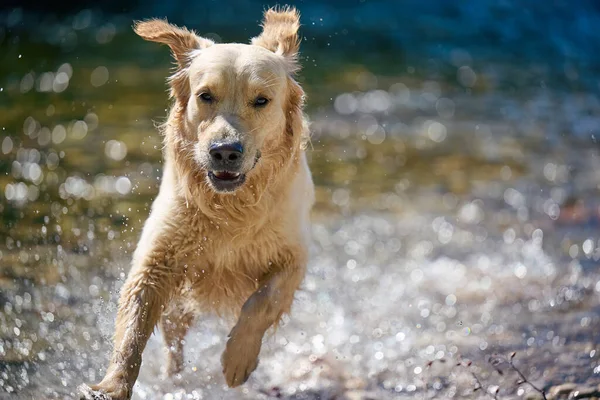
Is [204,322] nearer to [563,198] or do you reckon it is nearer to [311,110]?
[563,198]

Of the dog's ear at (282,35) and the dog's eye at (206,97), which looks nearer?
Answer: the dog's eye at (206,97)

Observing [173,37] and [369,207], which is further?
[369,207]

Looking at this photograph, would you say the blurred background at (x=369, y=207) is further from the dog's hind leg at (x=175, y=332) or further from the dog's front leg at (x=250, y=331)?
the dog's front leg at (x=250, y=331)

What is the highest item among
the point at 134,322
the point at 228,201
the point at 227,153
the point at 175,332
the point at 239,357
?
the point at 227,153

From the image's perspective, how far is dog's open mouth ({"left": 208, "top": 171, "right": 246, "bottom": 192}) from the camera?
12.8 feet

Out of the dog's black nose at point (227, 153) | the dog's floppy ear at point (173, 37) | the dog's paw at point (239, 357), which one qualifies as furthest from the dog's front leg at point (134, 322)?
the dog's floppy ear at point (173, 37)

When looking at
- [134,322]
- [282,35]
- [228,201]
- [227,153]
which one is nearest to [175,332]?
[134,322]

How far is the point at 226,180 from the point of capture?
3898mm

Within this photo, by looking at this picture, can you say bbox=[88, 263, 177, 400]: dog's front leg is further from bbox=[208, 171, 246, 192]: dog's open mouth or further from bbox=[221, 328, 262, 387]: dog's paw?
bbox=[208, 171, 246, 192]: dog's open mouth

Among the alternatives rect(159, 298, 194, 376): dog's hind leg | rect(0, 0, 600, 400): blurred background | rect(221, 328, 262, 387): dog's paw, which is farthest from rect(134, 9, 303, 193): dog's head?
rect(0, 0, 600, 400): blurred background

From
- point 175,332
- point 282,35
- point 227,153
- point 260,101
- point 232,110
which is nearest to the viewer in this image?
point 227,153

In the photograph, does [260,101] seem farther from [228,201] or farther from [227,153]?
[228,201]

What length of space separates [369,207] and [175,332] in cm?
321

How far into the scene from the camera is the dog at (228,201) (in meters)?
3.91
